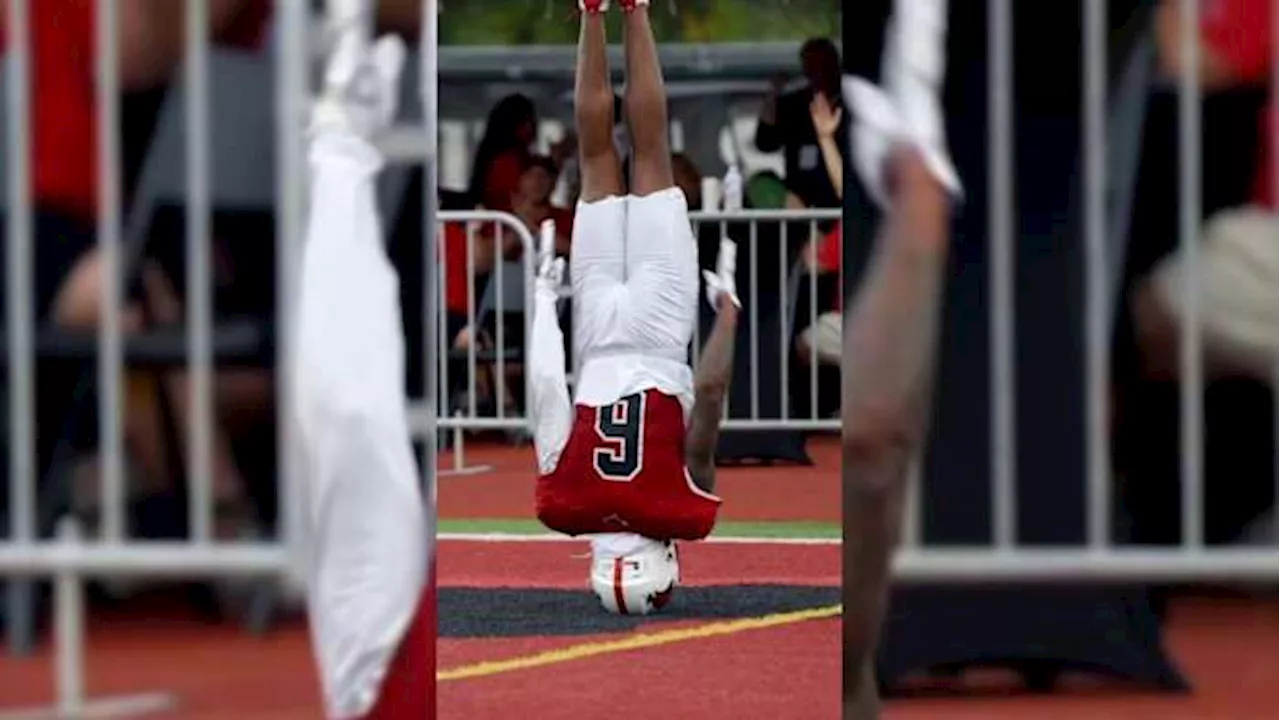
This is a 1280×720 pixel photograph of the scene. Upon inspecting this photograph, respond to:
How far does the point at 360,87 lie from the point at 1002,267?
0.30 m

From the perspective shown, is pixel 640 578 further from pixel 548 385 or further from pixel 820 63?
pixel 820 63

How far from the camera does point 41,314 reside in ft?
3.32

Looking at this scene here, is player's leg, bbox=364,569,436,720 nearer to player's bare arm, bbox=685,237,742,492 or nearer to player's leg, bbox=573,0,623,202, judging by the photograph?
player's leg, bbox=573,0,623,202

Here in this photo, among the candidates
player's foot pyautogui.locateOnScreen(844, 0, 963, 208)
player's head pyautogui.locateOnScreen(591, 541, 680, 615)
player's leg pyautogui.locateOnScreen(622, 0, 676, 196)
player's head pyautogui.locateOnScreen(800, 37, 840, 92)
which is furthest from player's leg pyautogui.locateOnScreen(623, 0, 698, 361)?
player's foot pyautogui.locateOnScreen(844, 0, 963, 208)

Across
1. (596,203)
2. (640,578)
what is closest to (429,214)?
(596,203)

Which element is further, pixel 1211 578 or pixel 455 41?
pixel 455 41

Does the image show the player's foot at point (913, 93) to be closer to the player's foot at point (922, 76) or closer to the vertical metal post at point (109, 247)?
the player's foot at point (922, 76)

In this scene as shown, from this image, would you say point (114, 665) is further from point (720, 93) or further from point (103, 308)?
point (720, 93)

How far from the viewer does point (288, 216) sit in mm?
992

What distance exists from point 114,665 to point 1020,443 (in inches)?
17.1

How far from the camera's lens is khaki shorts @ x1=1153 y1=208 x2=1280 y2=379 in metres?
0.94

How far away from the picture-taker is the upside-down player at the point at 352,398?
39.0 inches

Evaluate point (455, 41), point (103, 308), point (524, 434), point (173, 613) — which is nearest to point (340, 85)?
point (103, 308)

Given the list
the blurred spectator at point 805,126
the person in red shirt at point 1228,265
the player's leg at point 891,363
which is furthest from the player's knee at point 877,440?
the blurred spectator at point 805,126
